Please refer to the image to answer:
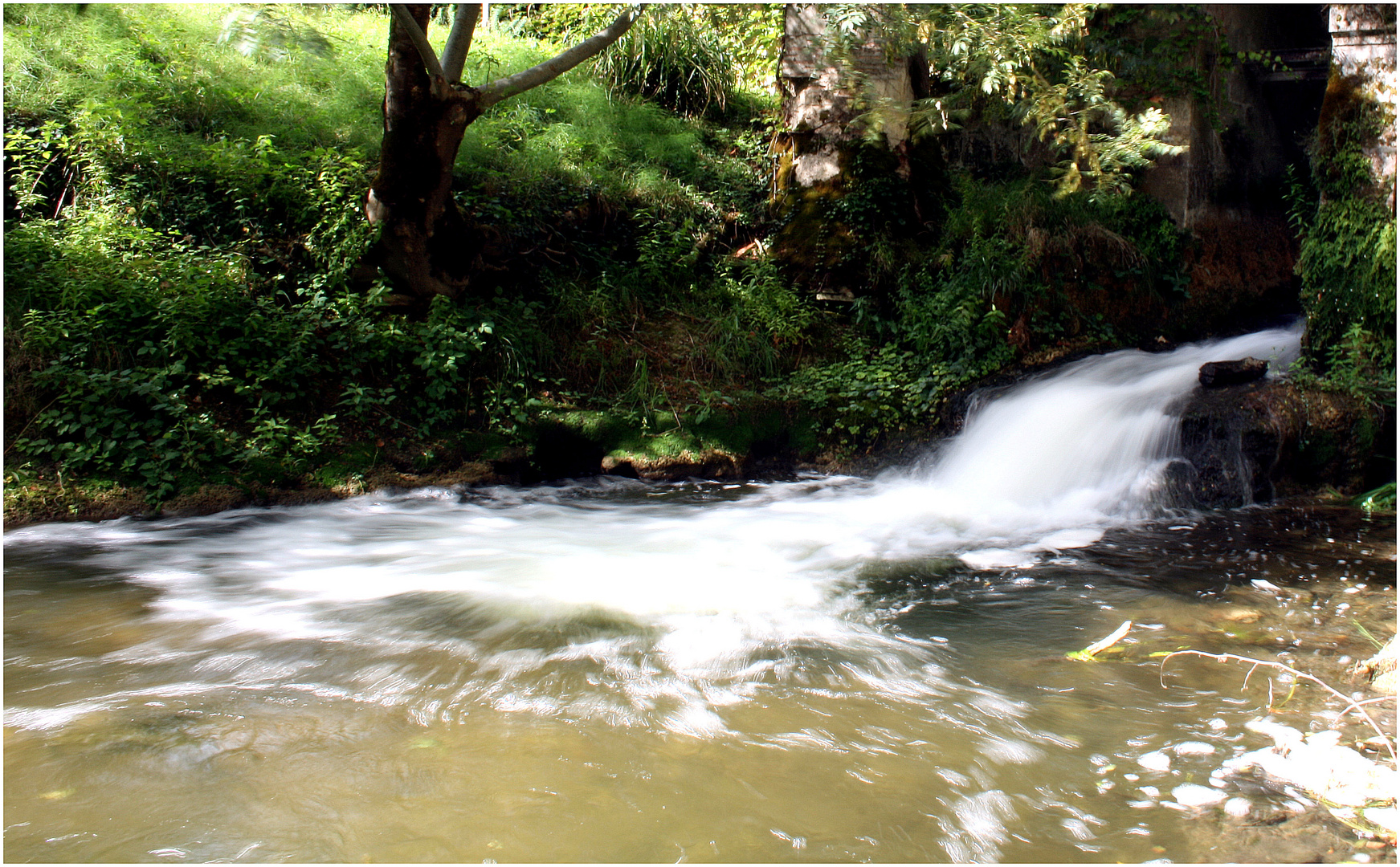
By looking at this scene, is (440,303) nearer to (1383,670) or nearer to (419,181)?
(419,181)

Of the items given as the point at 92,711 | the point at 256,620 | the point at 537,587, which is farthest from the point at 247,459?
the point at 92,711

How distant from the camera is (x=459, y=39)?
5902 mm

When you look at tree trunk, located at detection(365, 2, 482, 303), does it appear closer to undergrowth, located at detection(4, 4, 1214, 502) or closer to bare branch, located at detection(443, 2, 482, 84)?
bare branch, located at detection(443, 2, 482, 84)

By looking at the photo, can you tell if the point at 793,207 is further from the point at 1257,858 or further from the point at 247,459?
the point at 1257,858

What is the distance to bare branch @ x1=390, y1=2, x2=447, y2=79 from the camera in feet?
17.8

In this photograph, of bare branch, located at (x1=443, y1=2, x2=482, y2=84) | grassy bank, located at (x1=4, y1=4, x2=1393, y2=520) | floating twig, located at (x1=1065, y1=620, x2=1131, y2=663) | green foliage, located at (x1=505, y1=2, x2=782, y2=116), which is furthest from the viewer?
green foliage, located at (x1=505, y1=2, x2=782, y2=116)

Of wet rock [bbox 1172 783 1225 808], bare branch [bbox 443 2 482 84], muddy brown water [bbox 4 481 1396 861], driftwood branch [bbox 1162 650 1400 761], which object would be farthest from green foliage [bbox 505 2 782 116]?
wet rock [bbox 1172 783 1225 808]

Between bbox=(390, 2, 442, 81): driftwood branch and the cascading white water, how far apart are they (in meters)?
3.18

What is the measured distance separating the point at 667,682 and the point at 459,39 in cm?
493

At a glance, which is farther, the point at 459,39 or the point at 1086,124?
the point at 1086,124

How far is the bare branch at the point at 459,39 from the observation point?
5648 millimetres

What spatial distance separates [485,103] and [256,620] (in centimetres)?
427

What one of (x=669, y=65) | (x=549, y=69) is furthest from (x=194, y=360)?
(x=669, y=65)

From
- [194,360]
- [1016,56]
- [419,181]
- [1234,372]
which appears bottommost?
[1234,372]
